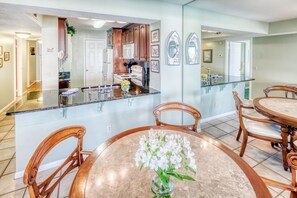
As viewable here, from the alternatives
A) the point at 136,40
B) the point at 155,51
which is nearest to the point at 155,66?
the point at 155,51

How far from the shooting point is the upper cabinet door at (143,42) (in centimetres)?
393

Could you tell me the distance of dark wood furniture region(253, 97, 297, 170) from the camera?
2.00 m

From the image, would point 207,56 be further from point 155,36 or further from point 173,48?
point 155,36

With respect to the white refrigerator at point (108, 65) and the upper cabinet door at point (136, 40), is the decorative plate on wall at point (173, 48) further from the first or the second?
the white refrigerator at point (108, 65)

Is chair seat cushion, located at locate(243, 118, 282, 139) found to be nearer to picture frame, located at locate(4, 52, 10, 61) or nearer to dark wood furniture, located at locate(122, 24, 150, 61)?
dark wood furniture, located at locate(122, 24, 150, 61)

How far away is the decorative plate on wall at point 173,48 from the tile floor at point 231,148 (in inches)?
61.4

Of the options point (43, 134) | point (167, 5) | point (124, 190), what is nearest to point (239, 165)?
point (124, 190)

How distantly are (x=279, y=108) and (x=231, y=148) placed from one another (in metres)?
1.00

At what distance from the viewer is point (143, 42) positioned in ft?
13.2

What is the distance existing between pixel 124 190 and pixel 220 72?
2.67 metres

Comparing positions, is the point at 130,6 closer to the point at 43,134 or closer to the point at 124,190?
the point at 43,134

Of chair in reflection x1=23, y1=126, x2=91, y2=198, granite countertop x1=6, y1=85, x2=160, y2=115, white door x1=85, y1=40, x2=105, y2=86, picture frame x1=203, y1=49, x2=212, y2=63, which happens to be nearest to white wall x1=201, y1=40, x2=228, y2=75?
picture frame x1=203, y1=49, x2=212, y2=63

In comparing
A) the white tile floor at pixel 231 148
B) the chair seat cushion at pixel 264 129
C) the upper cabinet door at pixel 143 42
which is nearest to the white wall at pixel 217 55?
the chair seat cushion at pixel 264 129

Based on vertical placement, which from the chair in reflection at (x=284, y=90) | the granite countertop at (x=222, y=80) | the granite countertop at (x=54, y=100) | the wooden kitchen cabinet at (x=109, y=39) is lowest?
the granite countertop at (x=54, y=100)
